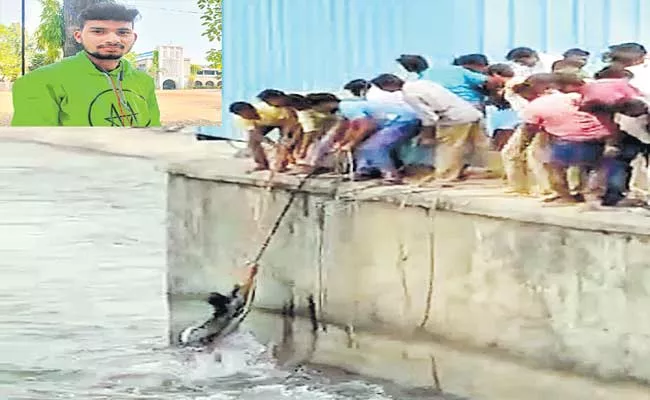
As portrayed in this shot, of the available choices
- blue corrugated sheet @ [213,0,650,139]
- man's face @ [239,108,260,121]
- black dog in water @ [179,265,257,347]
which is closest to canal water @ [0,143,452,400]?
black dog in water @ [179,265,257,347]

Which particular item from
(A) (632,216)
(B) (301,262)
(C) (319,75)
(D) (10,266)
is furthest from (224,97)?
(A) (632,216)

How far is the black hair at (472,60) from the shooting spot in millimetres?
3316

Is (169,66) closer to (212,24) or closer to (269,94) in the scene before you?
(212,24)

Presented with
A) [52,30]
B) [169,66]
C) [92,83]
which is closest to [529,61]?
[169,66]

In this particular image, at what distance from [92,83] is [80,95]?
0.20 ft

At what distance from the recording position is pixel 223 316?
3.93 meters

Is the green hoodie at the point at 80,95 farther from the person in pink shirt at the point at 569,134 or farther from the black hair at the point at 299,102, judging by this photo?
the person in pink shirt at the point at 569,134

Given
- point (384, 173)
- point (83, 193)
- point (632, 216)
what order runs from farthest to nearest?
point (83, 193), point (384, 173), point (632, 216)

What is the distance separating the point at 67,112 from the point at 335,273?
1.36 meters

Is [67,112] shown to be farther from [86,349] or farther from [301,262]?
[301,262]

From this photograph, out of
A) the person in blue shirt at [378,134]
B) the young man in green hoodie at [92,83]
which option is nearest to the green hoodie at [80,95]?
the young man in green hoodie at [92,83]

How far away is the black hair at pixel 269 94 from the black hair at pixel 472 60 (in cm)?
73

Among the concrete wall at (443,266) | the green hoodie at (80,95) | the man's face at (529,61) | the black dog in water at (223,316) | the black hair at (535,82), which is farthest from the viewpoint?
the green hoodie at (80,95)

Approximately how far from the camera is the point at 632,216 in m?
2.65
